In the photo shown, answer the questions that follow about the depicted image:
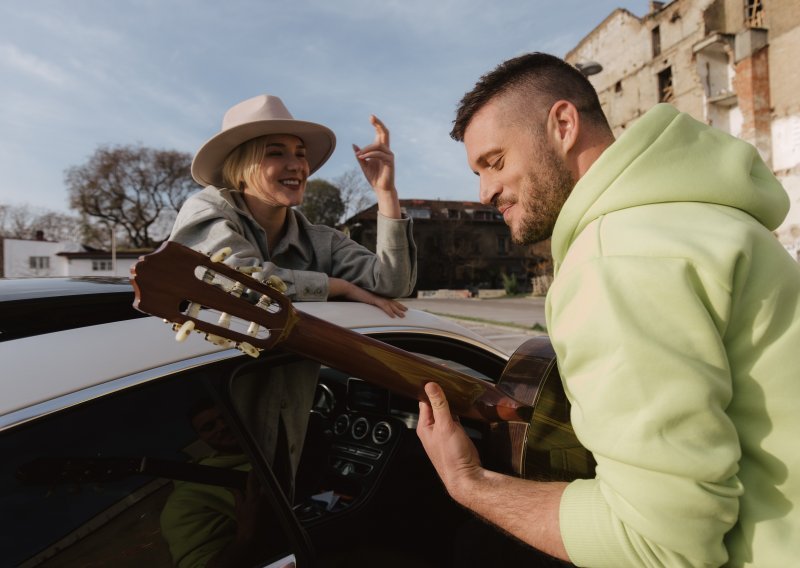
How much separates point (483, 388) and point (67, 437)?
1.03 m

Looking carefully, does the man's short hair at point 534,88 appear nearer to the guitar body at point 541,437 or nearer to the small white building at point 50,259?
the guitar body at point 541,437

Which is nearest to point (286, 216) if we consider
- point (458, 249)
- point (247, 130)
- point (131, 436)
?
point (247, 130)

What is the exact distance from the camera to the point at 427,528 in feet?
8.06

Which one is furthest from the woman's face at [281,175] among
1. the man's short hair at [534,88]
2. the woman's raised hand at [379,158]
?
the man's short hair at [534,88]

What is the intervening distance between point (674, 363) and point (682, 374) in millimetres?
22

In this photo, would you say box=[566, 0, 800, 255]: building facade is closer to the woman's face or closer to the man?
the woman's face

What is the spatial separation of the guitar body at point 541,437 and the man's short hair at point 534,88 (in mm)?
776

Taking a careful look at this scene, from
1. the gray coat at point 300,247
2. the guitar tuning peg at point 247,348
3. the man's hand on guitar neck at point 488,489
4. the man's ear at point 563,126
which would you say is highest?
the man's ear at point 563,126

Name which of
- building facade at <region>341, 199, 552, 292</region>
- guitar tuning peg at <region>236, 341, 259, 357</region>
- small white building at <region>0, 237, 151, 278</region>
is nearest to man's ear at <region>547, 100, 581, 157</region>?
guitar tuning peg at <region>236, 341, 259, 357</region>

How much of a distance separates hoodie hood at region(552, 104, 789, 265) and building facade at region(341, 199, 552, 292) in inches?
2003

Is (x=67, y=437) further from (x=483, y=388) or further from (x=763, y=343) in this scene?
(x=763, y=343)

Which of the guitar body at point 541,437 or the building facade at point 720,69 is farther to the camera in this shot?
the building facade at point 720,69

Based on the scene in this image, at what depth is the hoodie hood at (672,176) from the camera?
3.52 feet

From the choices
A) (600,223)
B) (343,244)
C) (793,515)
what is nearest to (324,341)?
(600,223)
